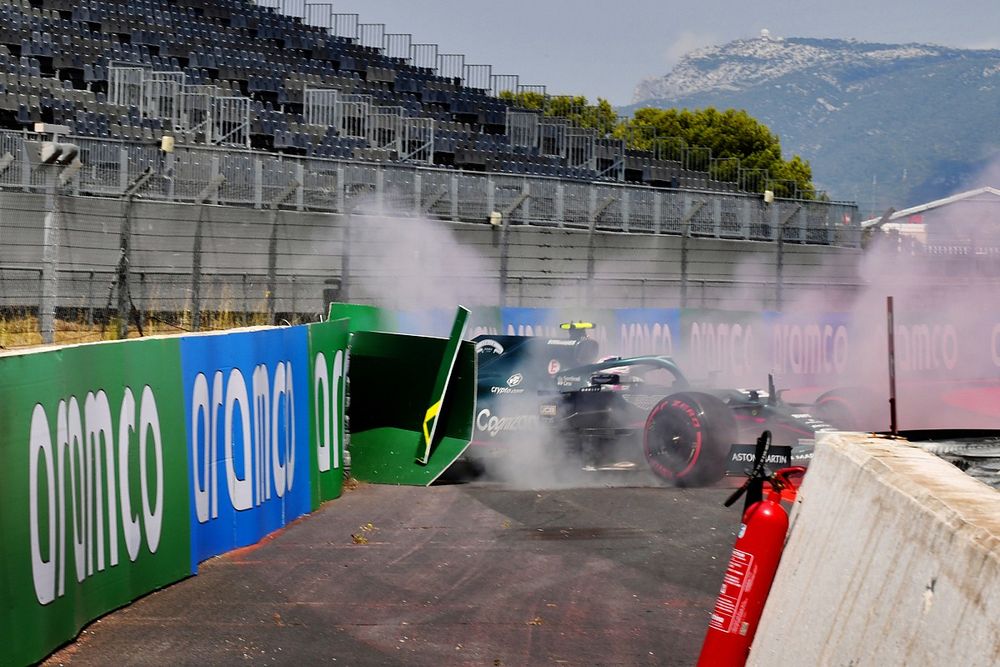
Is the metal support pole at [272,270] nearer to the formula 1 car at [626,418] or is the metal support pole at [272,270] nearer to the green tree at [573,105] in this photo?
the formula 1 car at [626,418]

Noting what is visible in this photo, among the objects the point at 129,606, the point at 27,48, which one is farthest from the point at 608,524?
the point at 27,48

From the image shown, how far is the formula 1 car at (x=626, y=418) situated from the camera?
12.3 meters

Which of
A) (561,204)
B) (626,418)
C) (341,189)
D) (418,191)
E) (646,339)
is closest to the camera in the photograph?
(626,418)

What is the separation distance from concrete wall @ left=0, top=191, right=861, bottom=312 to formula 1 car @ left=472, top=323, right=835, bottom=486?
4.74 m

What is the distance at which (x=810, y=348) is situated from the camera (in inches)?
930

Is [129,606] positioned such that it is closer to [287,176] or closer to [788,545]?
[788,545]

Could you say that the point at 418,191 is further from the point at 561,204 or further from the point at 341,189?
the point at 561,204

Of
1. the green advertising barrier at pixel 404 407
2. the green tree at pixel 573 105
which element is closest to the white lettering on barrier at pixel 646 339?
the green advertising barrier at pixel 404 407

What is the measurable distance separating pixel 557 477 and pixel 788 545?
799cm

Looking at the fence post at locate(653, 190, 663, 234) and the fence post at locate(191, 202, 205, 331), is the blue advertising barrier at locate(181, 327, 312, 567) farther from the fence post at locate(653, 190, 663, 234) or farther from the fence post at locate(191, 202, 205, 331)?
the fence post at locate(653, 190, 663, 234)

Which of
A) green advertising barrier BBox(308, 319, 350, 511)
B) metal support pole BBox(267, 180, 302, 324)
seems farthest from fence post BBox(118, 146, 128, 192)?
green advertising barrier BBox(308, 319, 350, 511)

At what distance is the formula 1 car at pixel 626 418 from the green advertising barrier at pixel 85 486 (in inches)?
230

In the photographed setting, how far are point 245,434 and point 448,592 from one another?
2.10m

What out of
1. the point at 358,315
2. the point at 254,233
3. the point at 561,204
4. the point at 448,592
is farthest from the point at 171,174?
the point at 448,592
